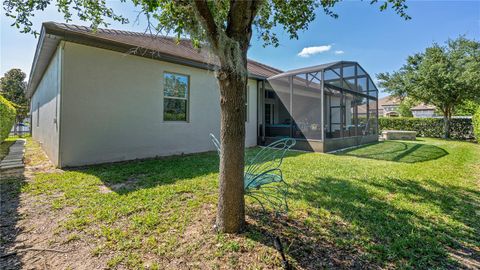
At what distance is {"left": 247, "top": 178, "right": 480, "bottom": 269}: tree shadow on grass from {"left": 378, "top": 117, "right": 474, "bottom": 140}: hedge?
16444 millimetres

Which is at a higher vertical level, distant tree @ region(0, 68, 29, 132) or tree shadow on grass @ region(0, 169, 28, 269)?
distant tree @ region(0, 68, 29, 132)

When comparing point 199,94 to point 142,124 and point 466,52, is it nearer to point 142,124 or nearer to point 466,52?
point 142,124

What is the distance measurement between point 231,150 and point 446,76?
18.4 m

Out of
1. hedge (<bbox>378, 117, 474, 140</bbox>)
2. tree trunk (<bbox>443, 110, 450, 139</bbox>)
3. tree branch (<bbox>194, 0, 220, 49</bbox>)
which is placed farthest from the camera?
tree trunk (<bbox>443, 110, 450, 139</bbox>)

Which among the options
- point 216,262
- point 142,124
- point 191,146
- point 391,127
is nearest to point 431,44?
point 391,127

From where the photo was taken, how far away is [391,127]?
19.2 meters

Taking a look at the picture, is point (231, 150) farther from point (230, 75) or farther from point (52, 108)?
point (52, 108)

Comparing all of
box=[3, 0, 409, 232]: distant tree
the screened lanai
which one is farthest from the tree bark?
the screened lanai

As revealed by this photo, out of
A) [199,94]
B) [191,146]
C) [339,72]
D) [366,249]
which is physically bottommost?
[366,249]

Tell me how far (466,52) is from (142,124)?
21.1 metres

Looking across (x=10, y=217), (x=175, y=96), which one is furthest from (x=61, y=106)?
(x=10, y=217)

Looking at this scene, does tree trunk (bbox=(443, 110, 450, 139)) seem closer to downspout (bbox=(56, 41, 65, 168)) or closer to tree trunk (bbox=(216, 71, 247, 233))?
tree trunk (bbox=(216, 71, 247, 233))

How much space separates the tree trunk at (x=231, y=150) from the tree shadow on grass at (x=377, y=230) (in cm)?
29

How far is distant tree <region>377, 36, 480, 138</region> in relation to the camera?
1416 centimetres
